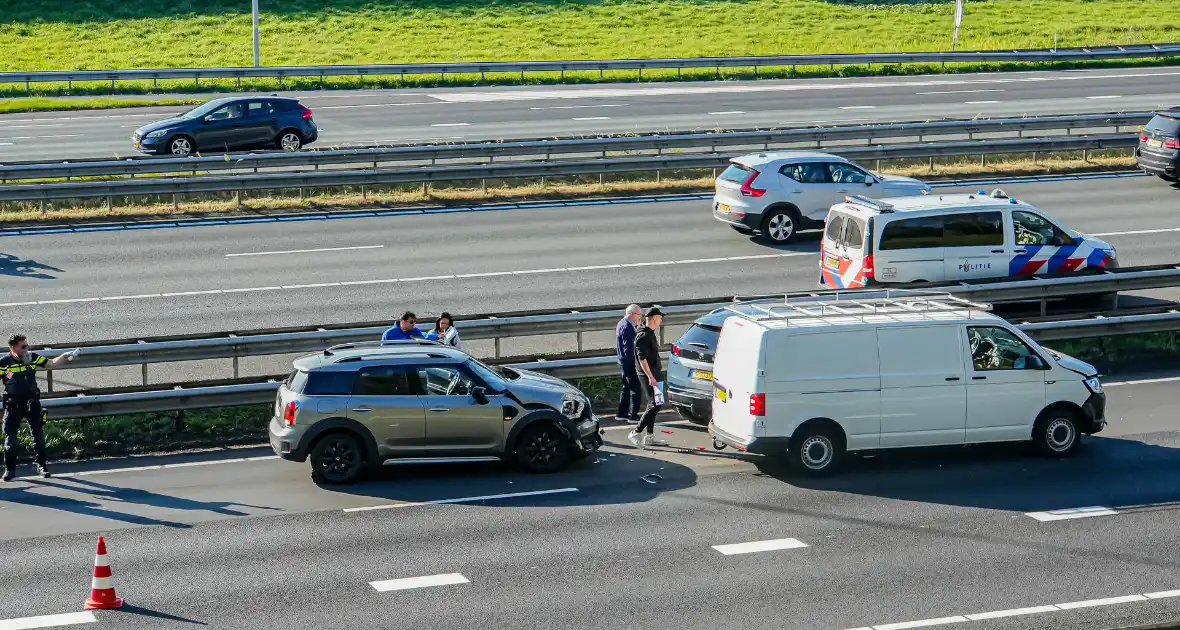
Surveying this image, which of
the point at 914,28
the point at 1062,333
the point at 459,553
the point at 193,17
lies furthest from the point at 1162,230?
the point at 193,17

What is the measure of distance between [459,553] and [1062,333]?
9.82 m

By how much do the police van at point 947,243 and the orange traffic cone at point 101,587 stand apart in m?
12.0

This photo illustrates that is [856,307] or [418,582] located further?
[856,307]

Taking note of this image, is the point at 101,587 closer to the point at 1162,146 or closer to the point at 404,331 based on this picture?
the point at 404,331

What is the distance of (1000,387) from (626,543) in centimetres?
455

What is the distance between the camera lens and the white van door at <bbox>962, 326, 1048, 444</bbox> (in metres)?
14.7

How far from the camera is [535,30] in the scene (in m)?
55.4

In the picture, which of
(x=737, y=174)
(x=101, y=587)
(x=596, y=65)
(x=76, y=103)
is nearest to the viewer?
(x=101, y=587)

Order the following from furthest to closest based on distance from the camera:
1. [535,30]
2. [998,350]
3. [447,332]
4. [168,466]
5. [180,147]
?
[535,30] < [180,147] < [447,332] < [168,466] < [998,350]

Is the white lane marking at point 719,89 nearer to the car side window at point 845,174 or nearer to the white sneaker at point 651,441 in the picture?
the car side window at point 845,174

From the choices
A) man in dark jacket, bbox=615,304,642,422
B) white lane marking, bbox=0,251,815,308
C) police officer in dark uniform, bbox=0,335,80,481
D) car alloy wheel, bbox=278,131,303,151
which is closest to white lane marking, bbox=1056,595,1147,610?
man in dark jacket, bbox=615,304,642,422

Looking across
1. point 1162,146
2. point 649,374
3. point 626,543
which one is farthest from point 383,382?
point 1162,146

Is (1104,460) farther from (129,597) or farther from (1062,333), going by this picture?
(129,597)

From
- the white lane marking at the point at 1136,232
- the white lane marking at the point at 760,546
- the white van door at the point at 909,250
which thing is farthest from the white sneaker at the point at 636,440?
the white lane marking at the point at 1136,232
